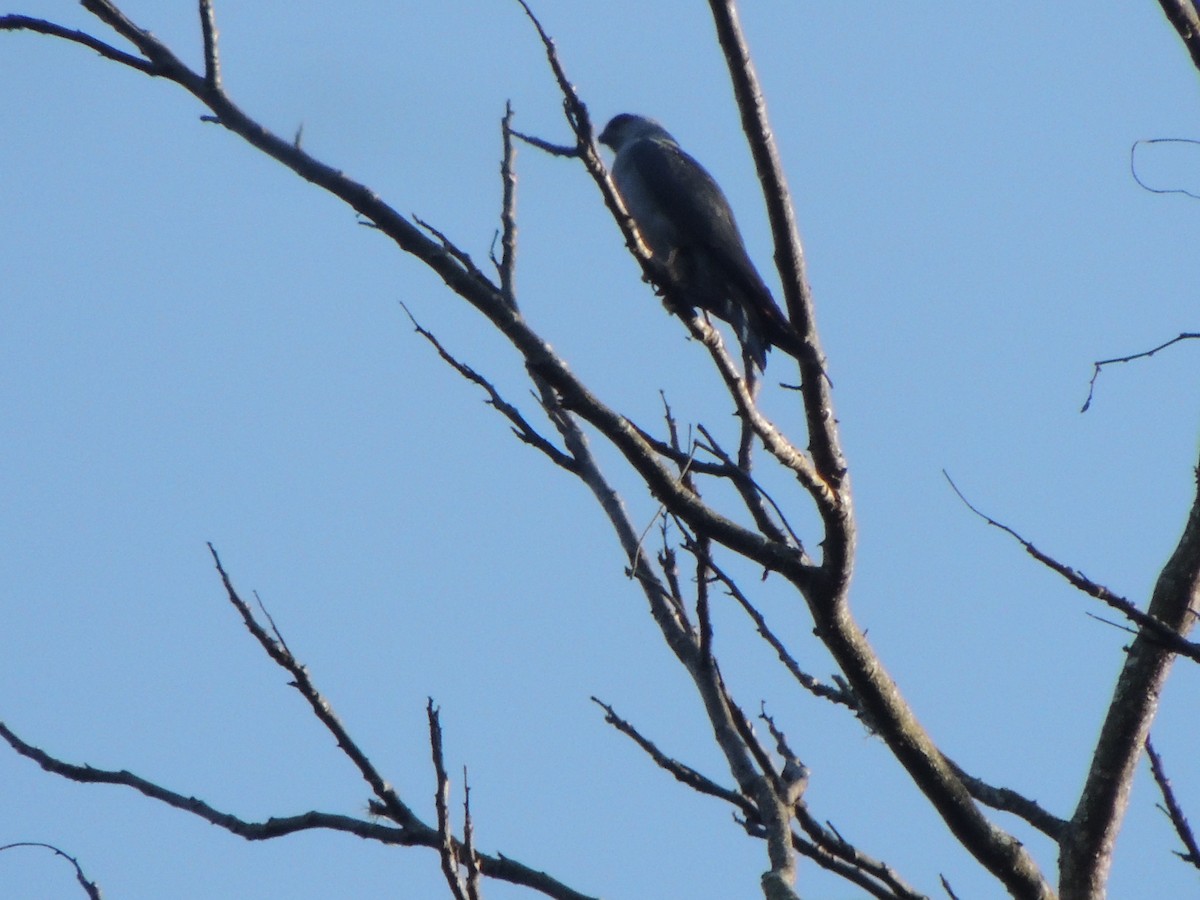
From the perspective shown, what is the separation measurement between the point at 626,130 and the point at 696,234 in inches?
124

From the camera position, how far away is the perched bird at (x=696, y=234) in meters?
6.14

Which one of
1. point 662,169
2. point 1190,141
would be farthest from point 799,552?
point 662,169

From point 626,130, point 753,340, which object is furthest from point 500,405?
point 626,130

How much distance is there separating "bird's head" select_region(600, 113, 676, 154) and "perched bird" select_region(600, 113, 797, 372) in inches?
51.8

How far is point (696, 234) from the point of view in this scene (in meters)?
6.79

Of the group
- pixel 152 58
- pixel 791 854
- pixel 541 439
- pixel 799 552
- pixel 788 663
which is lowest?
pixel 791 854

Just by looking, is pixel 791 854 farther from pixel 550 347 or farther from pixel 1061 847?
pixel 550 347

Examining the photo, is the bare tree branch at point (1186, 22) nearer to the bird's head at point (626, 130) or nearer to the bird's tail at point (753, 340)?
the bird's tail at point (753, 340)

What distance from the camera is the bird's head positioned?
921 centimetres

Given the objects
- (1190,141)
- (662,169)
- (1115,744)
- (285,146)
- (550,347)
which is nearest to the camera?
(550,347)

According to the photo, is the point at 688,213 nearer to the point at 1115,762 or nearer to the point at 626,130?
the point at 626,130

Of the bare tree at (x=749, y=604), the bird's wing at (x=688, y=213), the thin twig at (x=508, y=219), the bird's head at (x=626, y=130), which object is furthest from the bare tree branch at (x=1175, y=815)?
the bird's head at (x=626, y=130)

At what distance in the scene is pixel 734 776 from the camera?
304 cm

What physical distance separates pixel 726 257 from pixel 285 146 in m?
4.01
